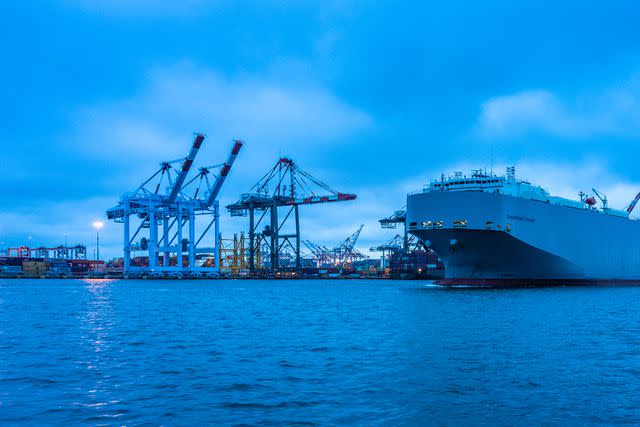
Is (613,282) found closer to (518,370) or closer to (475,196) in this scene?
(475,196)

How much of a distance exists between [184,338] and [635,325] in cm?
1921

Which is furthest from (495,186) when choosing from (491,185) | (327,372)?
(327,372)

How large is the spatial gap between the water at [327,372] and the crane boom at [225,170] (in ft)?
293

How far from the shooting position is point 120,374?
48.1ft

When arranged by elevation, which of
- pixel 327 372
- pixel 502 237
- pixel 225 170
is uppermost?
pixel 225 170

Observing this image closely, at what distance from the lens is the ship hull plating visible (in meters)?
50.0

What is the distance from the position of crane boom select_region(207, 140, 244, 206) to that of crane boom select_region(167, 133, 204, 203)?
6.87m

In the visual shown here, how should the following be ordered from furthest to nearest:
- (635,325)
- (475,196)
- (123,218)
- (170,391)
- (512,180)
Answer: (123,218), (512,180), (475,196), (635,325), (170,391)

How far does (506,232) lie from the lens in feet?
164

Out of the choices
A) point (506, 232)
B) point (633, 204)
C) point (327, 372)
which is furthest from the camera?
point (633, 204)

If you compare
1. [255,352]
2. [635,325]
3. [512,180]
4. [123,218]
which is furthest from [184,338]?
[123,218]

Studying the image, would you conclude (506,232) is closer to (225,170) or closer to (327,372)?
(327,372)

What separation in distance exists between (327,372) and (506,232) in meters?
38.8

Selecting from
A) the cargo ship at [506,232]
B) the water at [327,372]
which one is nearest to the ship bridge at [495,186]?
the cargo ship at [506,232]
